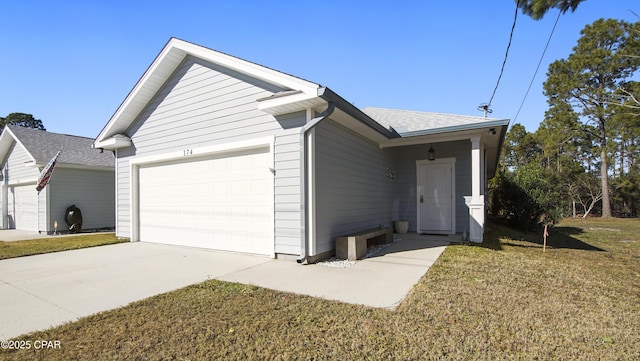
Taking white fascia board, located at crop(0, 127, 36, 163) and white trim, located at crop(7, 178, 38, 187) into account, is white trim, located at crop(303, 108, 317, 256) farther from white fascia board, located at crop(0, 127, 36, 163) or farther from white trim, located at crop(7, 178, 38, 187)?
white trim, located at crop(7, 178, 38, 187)

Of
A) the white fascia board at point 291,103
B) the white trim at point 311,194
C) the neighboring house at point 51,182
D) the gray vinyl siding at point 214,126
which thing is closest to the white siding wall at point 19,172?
the neighboring house at point 51,182

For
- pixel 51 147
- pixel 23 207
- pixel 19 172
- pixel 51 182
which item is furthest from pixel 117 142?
pixel 23 207

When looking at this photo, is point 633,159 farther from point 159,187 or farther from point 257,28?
point 159,187

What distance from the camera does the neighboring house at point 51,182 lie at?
494 inches

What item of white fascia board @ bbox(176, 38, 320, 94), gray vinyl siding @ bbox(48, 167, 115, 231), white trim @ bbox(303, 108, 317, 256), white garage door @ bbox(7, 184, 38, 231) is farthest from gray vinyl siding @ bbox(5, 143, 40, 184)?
white trim @ bbox(303, 108, 317, 256)

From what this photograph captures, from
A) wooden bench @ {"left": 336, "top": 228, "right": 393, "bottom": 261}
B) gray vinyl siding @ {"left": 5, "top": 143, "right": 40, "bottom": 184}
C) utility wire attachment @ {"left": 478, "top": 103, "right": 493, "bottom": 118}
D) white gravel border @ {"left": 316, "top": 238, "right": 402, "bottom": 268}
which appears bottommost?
white gravel border @ {"left": 316, "top": 238, "right": 402, "bottom": 268}

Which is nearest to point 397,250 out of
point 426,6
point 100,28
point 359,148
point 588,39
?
point 359,148

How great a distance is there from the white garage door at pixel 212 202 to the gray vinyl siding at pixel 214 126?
14.6 inches

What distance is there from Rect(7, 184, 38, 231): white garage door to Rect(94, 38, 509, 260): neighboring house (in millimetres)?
6593

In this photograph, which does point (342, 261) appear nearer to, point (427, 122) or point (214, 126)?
point (214, 126)

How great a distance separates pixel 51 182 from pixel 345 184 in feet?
39.9

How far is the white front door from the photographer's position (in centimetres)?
941

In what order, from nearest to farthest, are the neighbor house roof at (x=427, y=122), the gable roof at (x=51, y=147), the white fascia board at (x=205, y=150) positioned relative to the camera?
the white fascia board at (x=205, y=150)
the neighbor house roof at (x=427, y=122)
the gable roof at (x=51, y=147)

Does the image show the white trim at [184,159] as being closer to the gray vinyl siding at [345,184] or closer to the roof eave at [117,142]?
the roof eave at [117,142]
